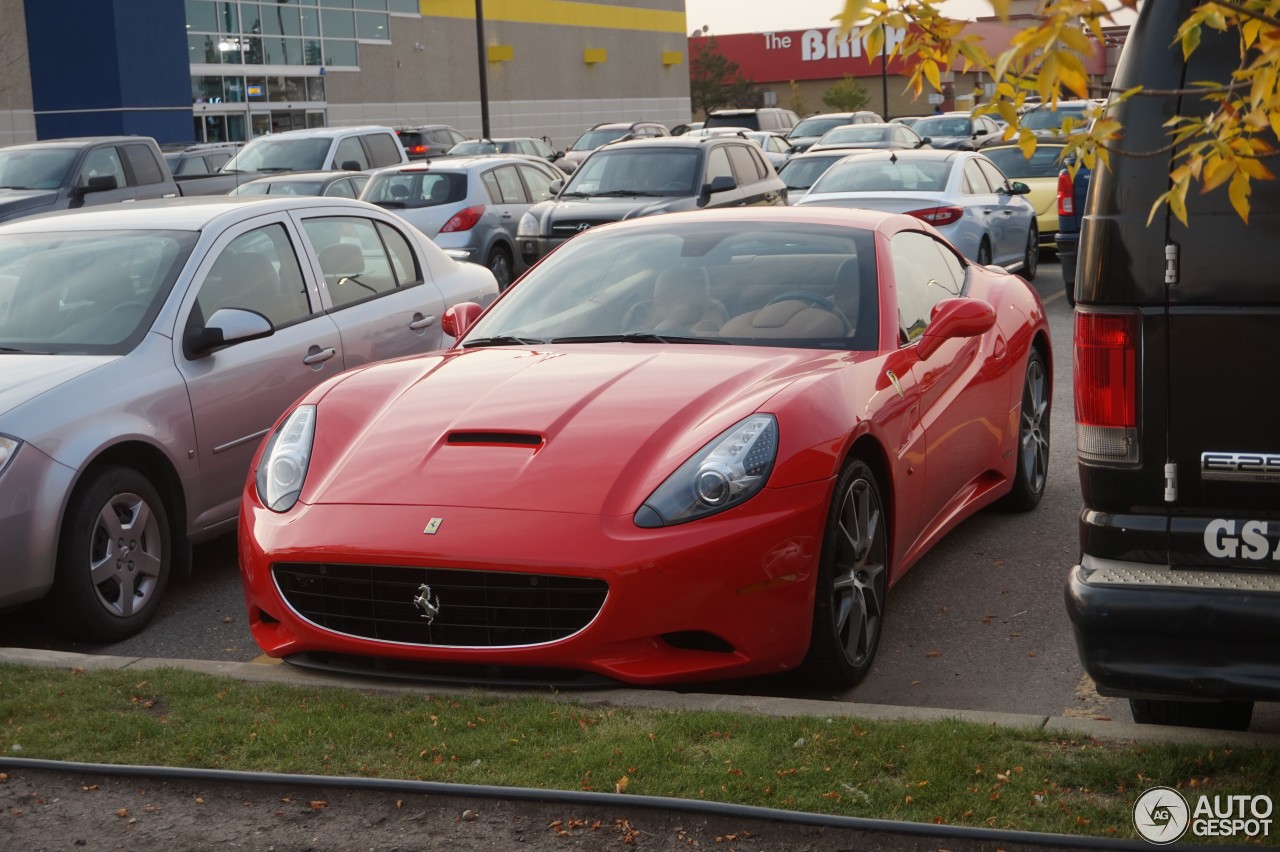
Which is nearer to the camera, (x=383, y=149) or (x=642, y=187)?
(x=642, y=187)

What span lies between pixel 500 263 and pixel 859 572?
1352 cm

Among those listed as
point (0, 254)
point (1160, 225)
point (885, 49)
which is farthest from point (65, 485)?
point (1160, 225)

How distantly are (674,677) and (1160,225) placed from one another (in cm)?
192

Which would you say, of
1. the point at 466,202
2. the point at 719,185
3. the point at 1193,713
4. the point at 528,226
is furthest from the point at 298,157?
the point at 1193,713

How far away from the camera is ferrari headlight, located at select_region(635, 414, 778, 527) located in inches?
188

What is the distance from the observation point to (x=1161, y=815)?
149 inches

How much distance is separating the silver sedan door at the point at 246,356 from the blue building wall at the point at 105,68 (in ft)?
106

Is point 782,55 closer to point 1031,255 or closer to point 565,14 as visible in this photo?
point 565,14

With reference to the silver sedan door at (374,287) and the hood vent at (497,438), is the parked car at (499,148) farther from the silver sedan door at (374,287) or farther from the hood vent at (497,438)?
the hood vent at (497,438)

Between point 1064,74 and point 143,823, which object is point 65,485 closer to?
point 143,823

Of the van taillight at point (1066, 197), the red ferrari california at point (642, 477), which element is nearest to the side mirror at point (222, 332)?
the red ferrari california at point (642, 477)

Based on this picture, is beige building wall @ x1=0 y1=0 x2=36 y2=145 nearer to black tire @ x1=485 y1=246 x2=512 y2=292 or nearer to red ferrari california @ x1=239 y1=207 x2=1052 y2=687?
black tire @ x1=485 y1=246 x2=512 y2=292

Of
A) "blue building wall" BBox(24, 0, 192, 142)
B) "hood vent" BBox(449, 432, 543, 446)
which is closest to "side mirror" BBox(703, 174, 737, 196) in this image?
"hood vent" BBox(449, 432, 543, 446)

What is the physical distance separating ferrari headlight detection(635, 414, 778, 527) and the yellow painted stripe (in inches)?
2071
